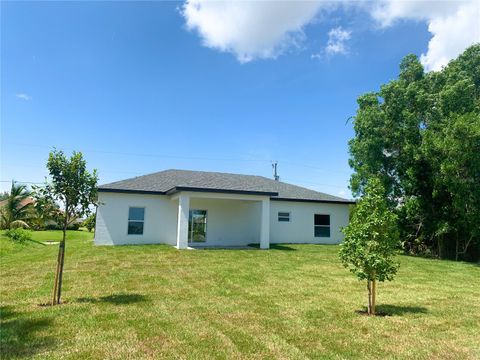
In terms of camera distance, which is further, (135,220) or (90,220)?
(135,220)

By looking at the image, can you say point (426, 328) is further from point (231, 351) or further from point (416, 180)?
point (416, 180)

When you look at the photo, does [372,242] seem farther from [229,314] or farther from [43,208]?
[43,208]

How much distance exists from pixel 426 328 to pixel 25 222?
31787mm

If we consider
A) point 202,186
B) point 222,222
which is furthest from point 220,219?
point 202,186

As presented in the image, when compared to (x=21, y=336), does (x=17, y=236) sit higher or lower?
higher

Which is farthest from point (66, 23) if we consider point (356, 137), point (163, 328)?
point (356, 137)

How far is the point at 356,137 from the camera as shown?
20516 millimetres

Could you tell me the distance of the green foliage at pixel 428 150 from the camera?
50.4 feet

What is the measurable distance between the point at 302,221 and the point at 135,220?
10.6m

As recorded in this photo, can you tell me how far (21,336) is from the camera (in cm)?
505

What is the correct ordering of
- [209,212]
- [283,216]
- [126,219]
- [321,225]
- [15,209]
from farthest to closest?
[15,209] < [321,225] < [283,216] < [209,212] < [126,219]

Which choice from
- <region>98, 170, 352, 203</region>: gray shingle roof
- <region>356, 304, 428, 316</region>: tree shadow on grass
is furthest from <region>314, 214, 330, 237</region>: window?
<region>356, 304, 428, 316</region>: tree shadow on grass

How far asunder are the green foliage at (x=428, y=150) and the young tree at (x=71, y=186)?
48.3 ft

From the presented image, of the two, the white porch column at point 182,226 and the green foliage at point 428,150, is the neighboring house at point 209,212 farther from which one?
the green foliage at point 428,150
